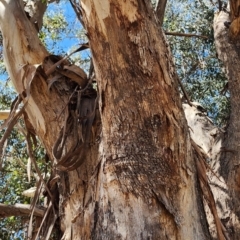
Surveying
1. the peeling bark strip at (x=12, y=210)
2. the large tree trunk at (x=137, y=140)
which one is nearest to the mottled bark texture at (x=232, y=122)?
the large tree trunk at (x=137, y=140)

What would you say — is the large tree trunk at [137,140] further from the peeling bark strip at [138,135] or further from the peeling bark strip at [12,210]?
the peeling bark strip at [12,210]

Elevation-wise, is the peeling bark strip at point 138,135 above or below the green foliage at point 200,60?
below

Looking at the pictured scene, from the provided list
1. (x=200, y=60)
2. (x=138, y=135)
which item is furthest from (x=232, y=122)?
(x=200, y=60)

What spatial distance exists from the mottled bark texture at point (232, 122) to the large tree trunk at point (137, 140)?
980mm

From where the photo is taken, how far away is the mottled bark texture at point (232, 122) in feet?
8.57

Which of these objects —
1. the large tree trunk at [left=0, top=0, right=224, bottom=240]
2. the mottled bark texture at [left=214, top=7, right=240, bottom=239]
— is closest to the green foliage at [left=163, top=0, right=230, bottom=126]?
the mottled bark texture at [left=214, top=7, right=240, bottom=239]

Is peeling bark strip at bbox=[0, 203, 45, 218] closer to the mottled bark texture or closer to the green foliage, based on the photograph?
the mottled bark texture

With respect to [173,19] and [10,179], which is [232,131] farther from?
[173,19]

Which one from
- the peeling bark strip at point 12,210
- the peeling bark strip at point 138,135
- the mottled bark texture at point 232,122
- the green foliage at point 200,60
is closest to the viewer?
the peeling bark strip at point 138,135

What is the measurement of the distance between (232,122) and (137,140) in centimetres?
140

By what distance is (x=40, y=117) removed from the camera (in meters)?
2.26

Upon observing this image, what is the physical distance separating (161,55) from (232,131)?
1.27m

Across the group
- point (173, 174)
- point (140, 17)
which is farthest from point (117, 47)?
point (173, 174)

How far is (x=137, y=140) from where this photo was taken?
1.65 metres
